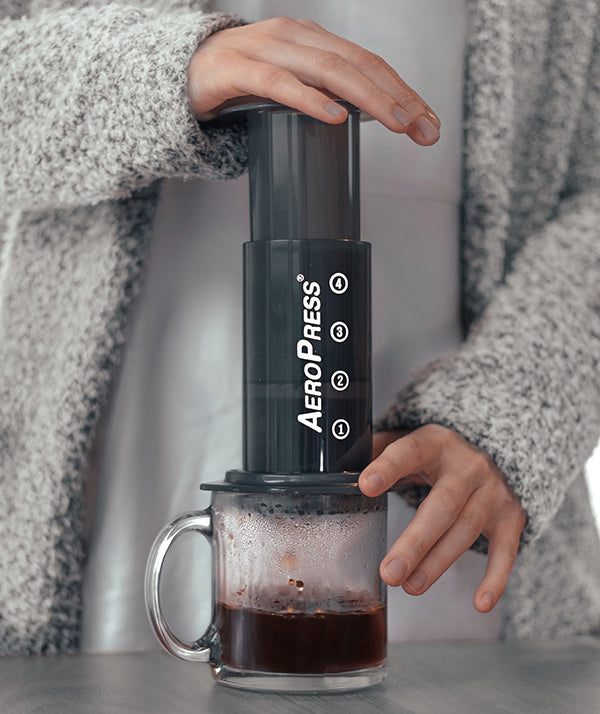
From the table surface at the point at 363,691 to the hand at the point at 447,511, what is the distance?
0.17 ft

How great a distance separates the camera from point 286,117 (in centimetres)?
49

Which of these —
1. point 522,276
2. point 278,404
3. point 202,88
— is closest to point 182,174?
point 202,88

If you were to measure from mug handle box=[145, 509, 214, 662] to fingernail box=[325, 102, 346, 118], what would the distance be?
0.23 metres

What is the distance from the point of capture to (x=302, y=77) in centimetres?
51

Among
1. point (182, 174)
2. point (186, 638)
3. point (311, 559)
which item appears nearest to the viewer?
point (311, 559)

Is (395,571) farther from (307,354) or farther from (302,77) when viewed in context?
(302,77)

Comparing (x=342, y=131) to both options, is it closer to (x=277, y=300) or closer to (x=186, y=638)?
(x=277, y=300)

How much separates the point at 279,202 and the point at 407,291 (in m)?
0.30

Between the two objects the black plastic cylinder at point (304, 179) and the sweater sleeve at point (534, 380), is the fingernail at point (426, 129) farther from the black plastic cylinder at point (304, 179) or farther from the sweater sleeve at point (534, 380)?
the sweater sleeve at point (534, 380)

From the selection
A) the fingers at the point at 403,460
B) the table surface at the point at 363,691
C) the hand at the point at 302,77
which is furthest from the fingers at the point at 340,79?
the table surface at the point at 363,691

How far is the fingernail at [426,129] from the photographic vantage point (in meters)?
0.52

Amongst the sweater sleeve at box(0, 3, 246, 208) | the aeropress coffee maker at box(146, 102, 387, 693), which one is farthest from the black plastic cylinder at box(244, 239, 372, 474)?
the sweater sleeve at box(0, 3, 246, 208)

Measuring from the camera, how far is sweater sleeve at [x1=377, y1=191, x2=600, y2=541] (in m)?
0.60

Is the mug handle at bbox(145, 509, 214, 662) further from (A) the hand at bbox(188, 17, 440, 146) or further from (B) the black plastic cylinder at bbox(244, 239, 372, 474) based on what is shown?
(A) the hand at bbox(188, 17, 440, 146)
